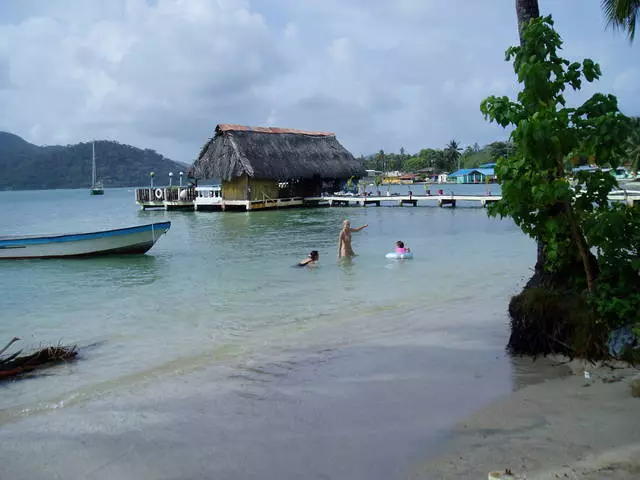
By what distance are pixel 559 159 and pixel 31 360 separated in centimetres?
638

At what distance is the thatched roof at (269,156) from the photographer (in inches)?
1647

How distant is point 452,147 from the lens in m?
127

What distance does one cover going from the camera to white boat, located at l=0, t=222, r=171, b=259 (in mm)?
18641

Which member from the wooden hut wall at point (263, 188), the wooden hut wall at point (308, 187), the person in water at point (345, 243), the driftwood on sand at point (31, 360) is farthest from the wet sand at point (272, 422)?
the wooden hut wall at point (308, 187)

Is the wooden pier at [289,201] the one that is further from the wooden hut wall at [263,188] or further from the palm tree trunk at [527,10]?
the palm tree trunk at [527,10]

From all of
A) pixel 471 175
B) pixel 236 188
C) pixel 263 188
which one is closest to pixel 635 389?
pixel 236 188

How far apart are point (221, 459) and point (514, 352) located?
3635 mm

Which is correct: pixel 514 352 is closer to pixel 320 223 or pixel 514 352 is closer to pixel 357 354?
pixel 357 354

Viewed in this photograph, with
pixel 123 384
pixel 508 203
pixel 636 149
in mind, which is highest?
pixel 636 149

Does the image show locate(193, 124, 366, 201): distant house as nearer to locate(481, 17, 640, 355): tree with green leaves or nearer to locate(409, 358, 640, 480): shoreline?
locate(481, 17, 640, 355): tree with green leaves

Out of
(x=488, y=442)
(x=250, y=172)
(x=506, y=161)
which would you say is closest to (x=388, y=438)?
(x=488, y=442)

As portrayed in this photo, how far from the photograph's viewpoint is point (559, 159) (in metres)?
5.58

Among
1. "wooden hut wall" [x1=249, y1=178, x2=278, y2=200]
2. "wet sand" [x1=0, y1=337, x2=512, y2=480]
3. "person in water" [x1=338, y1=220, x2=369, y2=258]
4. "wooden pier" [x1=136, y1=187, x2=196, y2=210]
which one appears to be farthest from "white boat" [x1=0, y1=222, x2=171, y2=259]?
"wooden pier" [x1=136, y1=187, x2=196, y2=210]

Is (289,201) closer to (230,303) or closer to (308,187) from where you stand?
(308,187)
